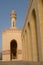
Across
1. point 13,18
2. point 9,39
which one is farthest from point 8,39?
point 13,18

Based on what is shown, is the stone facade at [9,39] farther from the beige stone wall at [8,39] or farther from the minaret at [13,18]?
the minaret at [13,18]

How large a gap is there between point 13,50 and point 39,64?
64.6 feet

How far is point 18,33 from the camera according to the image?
64.4ft

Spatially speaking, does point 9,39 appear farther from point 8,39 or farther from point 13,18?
point 13,18

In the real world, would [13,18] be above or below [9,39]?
above

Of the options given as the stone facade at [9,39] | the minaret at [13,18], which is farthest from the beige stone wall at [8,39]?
the minaret at [13,18]

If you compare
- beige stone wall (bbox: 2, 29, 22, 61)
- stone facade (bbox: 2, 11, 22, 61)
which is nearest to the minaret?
stone facade (bbox: 2, 11, 22, 61)

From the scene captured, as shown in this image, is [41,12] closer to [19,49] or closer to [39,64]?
[39,64]

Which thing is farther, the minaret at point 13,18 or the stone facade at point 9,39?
the minaret at point 13,18

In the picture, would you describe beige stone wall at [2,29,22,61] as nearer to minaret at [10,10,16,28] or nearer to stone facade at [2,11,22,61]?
stone facade at [2,11,22,61]

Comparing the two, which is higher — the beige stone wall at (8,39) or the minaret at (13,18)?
the minaret at (13,18)

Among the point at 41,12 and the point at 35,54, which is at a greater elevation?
→ the point at 41,12

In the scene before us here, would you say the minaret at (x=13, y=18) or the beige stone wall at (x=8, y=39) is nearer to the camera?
the beige stone wall at (x=8, y=39)

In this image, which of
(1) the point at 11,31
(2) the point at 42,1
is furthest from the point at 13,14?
(2) the point at 42,1
